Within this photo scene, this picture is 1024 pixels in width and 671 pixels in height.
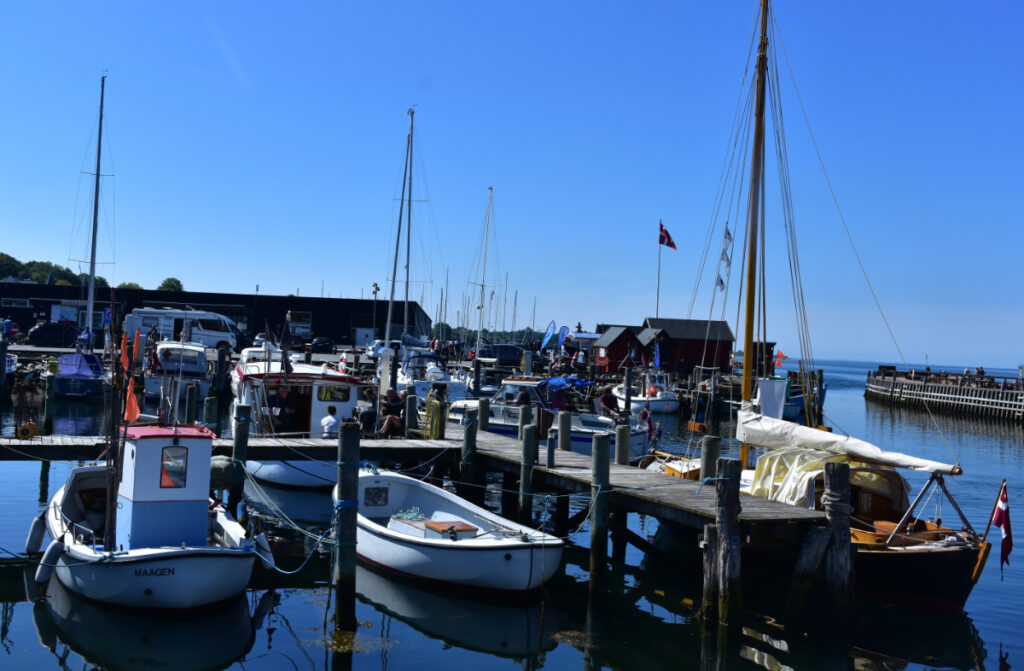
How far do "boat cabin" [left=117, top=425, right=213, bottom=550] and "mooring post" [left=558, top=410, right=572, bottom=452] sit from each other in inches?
338

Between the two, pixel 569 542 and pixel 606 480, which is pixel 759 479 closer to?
pixel 606 480

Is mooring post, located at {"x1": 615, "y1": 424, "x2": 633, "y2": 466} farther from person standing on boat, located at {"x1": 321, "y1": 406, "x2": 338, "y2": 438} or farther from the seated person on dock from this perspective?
person standing on boat, located at {"x1": 321, "y1": 406, "x2": 338, "y2": 438}

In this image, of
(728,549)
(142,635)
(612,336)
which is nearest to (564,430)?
(728,549)

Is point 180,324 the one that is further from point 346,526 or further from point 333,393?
point 346,526

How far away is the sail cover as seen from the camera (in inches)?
539

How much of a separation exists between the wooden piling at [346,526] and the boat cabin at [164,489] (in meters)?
2.45

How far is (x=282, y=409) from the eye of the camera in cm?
2172

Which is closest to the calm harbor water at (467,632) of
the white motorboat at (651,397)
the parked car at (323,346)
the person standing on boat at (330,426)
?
the person standing on boat at (330,426)

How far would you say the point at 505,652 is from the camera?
39.7 ft

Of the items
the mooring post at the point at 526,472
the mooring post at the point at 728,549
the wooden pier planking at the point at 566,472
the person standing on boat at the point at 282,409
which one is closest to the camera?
the mooring post at the point at 728,549

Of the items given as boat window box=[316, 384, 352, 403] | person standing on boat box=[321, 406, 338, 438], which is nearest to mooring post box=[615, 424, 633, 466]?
person standing on boat box=[321, 406, 338, 438]

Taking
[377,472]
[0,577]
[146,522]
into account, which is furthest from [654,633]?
[0,577]

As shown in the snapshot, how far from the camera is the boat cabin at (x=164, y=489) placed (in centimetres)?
1298

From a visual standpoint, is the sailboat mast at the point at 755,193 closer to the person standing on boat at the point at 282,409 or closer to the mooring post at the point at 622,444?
the mooring post at the point at 622,444
